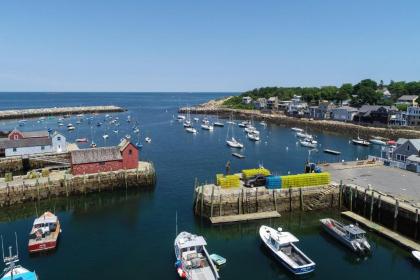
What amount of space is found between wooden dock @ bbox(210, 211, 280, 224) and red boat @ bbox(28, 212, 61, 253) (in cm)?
1895

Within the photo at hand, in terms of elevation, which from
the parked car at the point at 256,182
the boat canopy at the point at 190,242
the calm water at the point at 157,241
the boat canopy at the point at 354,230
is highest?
the parked car at the point at 256,182

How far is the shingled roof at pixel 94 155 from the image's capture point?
191 feet

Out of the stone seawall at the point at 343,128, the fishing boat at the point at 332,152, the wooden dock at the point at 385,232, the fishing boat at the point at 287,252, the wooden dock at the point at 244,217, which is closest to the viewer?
the fishing boat at the point at 287,252

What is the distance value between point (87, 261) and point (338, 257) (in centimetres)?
2715

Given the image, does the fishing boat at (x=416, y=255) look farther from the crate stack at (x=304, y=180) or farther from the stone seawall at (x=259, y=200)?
the crate stack at (x=304, y=180)

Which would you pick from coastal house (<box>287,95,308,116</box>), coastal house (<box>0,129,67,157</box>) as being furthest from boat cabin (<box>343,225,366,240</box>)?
coastal house (<box>287,95,308,116</box>)

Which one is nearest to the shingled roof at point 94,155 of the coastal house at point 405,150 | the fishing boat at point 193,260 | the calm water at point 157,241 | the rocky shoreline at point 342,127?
the calm water at point 157,241

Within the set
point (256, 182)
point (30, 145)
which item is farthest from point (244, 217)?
point (30, 145)

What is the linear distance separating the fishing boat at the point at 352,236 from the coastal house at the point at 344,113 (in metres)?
121

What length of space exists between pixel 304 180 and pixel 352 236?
1283 cm

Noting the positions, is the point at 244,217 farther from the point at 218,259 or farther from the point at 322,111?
the point at 322,111

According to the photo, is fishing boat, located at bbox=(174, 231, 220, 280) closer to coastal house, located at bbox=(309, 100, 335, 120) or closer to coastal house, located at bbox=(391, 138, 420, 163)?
coastal house, located at bbox=(391, 138, 420, 163)

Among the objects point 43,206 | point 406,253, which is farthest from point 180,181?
point 406,253

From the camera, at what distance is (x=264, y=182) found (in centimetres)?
5141
